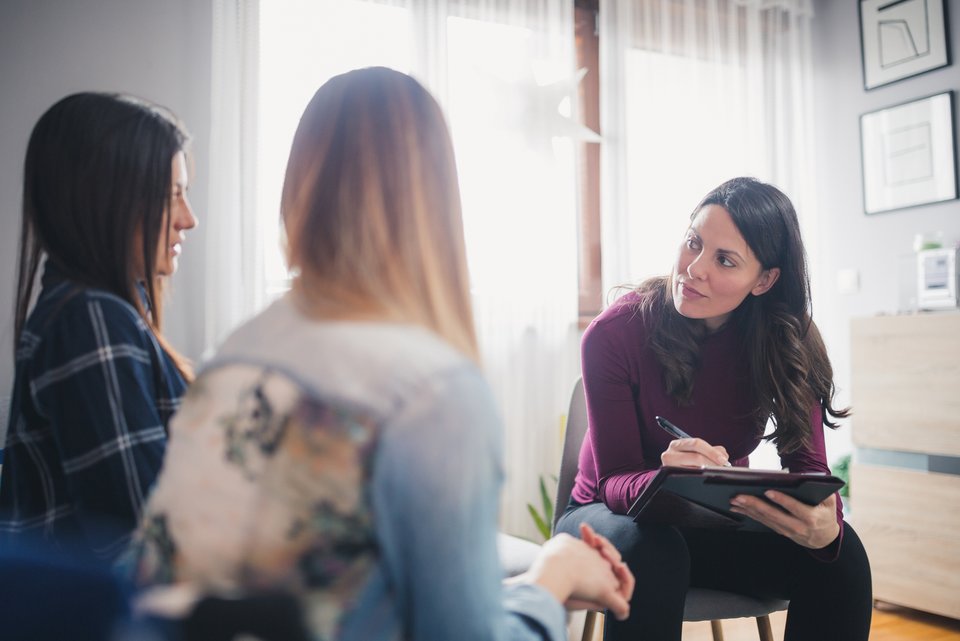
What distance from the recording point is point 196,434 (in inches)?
24.0

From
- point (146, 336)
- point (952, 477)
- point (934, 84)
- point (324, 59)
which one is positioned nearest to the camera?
point (146, 336)

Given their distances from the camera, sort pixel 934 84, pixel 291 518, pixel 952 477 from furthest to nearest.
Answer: pixel 934 84 → pixel 952 477 → pixel 291 518

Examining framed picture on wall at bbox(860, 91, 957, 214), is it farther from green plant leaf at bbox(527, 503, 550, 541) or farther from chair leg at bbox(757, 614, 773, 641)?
chair leg at bbox(757, 614, 773, 641)

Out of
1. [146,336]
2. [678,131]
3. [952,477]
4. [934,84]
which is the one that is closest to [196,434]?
[146,336]

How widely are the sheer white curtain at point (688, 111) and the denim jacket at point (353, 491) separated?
8.73 ft

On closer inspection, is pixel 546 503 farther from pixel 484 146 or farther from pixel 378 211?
pixel 378 211

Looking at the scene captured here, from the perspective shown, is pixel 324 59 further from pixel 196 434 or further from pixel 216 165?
pixel 196 434

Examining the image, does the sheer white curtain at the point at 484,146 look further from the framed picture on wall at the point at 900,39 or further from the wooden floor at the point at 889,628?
the framed picture on wall at the point at 900,39

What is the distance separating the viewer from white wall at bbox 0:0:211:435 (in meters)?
2.33

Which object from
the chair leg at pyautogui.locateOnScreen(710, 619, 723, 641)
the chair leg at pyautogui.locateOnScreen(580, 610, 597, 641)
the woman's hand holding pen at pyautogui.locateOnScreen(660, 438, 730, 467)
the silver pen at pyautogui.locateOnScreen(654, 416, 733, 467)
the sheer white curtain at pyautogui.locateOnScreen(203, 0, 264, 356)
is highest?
the sheer white curtain at pyautogui.locateOnScreen(203, 0, 264, 356)

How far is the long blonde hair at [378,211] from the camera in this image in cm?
65

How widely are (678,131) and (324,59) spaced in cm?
154

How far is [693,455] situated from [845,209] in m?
2.69

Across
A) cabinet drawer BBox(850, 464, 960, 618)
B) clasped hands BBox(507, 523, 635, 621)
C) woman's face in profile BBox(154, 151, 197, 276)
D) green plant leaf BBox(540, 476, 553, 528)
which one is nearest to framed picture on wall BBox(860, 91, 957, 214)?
cabinet drawer BBox(850, 464, 960, 618)
